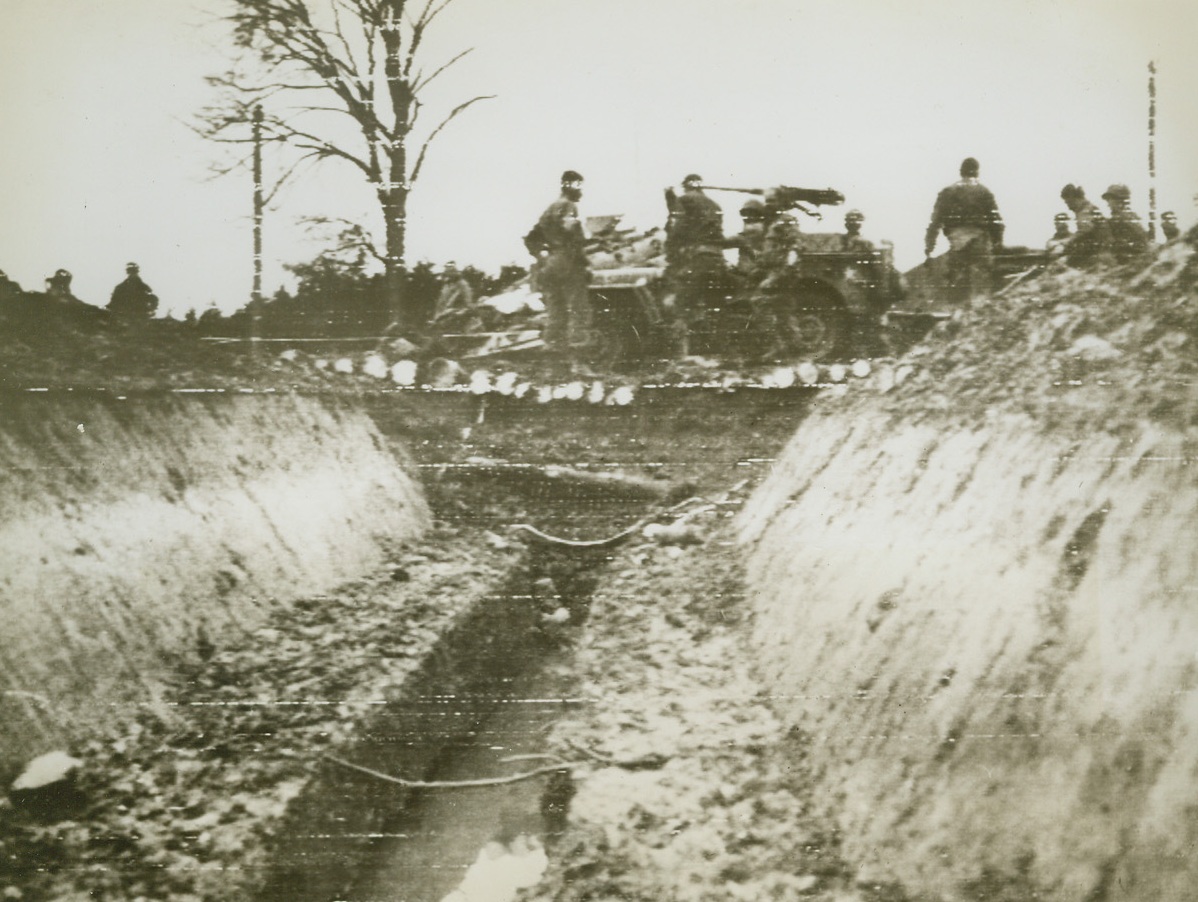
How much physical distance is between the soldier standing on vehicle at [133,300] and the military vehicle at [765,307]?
89 centimetres

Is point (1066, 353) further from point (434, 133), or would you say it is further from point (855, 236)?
point (434, 133)

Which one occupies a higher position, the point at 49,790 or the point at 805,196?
the point at 805,196

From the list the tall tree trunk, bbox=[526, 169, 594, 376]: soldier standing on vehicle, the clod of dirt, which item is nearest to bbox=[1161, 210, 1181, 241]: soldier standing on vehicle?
bbox=[526, 169, 594, 376]: soldier standing on vehicle

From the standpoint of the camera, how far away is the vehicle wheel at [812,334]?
1609mm

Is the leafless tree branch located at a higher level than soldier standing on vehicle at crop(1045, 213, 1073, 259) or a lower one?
higher

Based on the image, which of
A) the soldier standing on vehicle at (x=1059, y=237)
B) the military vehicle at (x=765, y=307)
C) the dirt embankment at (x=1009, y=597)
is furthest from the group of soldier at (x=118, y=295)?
the soldier standing on vehicle at (x=1059, y=237)

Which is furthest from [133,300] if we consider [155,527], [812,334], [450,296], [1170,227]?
[1170,227]

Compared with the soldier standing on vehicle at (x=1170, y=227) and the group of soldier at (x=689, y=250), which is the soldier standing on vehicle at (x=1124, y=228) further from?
the group of soldier at (x=689, y=250)

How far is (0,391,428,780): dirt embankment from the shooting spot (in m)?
1.53

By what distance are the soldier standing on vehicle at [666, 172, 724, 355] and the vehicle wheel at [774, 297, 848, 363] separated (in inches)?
6.3

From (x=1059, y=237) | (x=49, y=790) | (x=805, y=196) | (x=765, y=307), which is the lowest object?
(x=49, y=790)

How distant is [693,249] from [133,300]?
1.13 m

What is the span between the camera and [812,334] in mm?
1613

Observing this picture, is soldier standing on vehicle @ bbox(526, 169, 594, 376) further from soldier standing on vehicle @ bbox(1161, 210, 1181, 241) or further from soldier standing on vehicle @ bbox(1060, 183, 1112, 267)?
soldier standing on vehicle @ bbox(1161, 210, 1181, 241)
